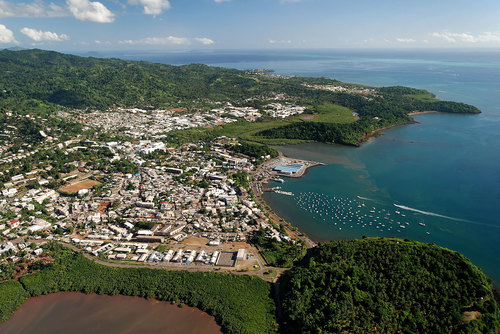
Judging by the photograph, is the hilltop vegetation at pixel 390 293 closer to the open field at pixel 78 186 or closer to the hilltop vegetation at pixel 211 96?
the open field at pixel 78 186

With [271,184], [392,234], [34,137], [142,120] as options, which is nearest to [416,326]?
[392,234]

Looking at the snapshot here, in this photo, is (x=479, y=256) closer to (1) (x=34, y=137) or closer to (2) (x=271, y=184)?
(2) (x=271, y=184)

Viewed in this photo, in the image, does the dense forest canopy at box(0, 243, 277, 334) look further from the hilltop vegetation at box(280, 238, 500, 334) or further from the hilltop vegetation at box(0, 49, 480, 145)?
the hilltop vegetation at box(0, 49, 480, 145)

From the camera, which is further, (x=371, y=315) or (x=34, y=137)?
(x=34, y=137)

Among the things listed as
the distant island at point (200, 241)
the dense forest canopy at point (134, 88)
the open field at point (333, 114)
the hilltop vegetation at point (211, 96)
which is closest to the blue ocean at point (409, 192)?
the distant island at point (200, 241)

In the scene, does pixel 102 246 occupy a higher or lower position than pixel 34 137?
lower

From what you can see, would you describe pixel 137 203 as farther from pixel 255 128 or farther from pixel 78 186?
pixel 255 128

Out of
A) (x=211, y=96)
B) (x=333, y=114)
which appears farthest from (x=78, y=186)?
(x=211, y=96)

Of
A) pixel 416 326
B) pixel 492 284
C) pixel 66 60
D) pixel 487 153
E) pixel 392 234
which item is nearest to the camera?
pixel 416 326
